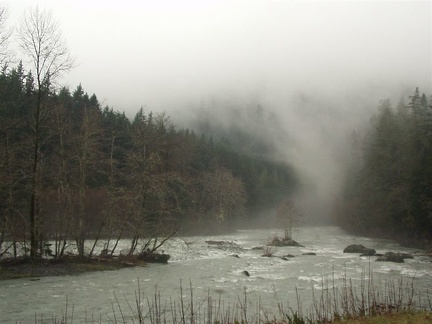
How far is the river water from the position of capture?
16578 millimetres

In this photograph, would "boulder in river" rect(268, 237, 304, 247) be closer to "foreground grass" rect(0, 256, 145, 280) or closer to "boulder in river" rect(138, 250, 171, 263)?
"boulder in river" rect(138, 250, 171, 263)

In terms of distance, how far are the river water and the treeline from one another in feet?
55.8

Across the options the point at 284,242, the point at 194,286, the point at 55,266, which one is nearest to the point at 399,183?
the point at 284,242

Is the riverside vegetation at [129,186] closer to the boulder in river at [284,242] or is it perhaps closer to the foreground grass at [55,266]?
the foreground grass at [55,266]

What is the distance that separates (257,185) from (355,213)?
54.8 m

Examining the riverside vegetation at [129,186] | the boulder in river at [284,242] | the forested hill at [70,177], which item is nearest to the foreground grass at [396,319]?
the riverside vegetation at [129,186]

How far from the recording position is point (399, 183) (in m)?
61.0

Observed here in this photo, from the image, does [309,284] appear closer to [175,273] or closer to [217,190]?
[175,273]

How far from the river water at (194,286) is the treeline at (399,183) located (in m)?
17.0

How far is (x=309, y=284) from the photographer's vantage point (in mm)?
23984

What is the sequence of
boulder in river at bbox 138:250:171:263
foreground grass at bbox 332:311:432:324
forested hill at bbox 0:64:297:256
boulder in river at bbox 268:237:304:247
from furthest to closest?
1. boulder in river at bbox 268:237:304:247
2. boulder in river at bbox 138:250:171:263
3. forested hill at bbox 0:64:297:256
4. foreground grass at bbox 332:311:432:324

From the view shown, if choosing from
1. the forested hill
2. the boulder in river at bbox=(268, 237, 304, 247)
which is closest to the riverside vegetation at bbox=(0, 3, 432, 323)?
the forested hill

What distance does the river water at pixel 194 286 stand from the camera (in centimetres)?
1658

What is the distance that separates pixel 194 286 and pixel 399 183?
49148 mm
